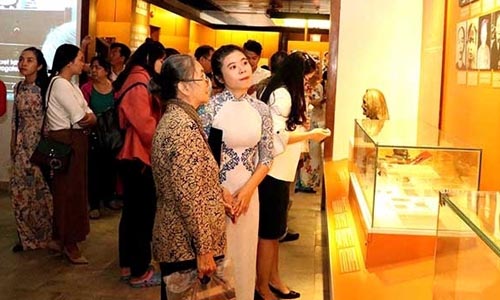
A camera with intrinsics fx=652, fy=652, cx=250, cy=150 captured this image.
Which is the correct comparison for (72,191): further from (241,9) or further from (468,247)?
(241,9)

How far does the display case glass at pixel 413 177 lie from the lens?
3.05 m

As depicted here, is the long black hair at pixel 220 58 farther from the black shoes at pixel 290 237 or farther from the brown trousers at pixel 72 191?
the black shoes at pixel 290 237

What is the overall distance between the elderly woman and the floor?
1541mm

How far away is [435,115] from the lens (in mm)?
5129

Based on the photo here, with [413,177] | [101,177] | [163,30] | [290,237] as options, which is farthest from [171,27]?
[413,177]

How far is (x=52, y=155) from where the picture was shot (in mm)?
4305

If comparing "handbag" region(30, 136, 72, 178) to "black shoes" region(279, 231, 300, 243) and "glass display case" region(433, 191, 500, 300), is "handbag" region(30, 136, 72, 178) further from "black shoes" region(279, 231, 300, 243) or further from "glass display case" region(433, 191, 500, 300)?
"glass display case" region(433, 191, 500, 300)

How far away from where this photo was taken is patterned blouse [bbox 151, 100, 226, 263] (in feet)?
7.84

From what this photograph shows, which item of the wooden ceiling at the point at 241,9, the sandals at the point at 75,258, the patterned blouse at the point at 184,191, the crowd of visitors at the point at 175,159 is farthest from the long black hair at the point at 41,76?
the wooden ceiling at the point at 241,9

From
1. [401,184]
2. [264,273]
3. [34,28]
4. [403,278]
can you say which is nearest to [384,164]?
[401,184]

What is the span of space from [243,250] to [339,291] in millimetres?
486

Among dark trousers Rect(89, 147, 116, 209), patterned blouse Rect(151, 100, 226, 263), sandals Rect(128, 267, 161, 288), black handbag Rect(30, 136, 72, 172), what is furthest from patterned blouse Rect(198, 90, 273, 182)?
dark trousers Rect(89, 147, 116, 209)

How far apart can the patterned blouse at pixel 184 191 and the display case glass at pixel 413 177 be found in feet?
3.17

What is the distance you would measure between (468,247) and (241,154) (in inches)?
54.1
